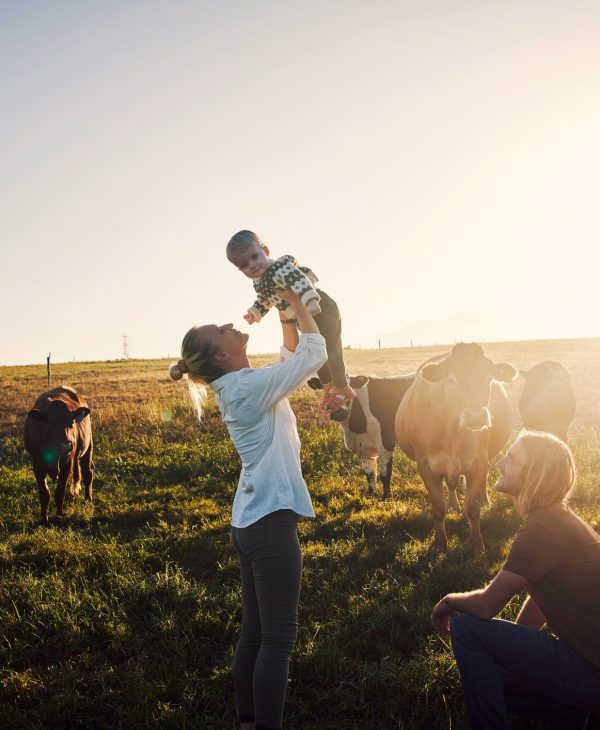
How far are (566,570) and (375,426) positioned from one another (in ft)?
24.4

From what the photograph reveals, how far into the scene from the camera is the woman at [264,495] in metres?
3.18

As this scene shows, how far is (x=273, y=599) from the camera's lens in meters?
3.20

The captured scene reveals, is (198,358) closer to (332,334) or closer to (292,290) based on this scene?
(292,290)

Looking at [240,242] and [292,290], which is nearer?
[292,290]

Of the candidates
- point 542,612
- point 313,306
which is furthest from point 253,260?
point 542,612

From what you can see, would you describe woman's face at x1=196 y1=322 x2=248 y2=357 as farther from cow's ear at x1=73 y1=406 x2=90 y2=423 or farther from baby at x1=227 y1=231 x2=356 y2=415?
cow's ear at x1=73 y1=406 x2=90 y2=423

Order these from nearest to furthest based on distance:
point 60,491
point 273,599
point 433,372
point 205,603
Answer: point 273,599, point 205,603, point 433,372, point 60,491

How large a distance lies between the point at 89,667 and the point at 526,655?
144 inches

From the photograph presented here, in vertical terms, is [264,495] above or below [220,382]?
below

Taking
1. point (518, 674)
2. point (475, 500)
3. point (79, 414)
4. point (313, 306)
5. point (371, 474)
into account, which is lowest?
point (371, 474)

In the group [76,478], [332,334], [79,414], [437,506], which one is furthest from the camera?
[76,478]

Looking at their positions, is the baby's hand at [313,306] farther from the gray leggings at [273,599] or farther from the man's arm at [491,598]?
the man's arm at [491,598]

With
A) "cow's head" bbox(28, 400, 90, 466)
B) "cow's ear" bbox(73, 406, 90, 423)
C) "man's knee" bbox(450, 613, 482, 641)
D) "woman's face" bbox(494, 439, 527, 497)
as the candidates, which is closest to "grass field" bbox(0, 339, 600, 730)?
"man's knee" bbox(450, 613, 482, 641)

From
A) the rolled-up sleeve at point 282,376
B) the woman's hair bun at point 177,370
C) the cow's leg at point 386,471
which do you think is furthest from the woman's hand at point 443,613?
the cow's leg at point 386,471
